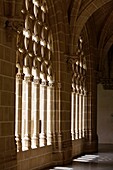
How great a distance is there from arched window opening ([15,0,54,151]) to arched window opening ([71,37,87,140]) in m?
2.61

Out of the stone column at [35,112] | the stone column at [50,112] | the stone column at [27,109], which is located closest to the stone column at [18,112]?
the stone column at [27,109]

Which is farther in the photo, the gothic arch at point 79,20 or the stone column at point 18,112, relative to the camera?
the gothic arch at point 79,20

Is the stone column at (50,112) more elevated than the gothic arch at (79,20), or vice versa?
the gothic arch at (79,20)

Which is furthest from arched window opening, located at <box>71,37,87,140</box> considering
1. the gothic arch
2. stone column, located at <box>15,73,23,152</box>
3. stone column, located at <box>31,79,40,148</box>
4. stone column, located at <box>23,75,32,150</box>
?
stone column, located at <box>15,73,23,152</box>

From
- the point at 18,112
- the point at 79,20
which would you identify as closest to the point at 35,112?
the point at 18,112

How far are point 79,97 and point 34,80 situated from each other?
4866 mm

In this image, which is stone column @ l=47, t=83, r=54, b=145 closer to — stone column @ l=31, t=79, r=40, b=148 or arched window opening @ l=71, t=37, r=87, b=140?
stone column @ l=31, t=79, r=40, b=148

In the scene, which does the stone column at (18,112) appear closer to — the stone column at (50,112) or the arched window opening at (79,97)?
the stone column at (50,112)

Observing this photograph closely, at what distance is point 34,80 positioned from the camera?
1020 cm

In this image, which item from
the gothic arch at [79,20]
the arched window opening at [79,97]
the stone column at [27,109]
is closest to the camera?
the stone column at [27,109]

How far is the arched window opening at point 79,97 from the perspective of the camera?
14.0m

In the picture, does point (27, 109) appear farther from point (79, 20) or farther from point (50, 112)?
point (79, 20)

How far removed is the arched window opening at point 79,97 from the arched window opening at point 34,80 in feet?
8.55

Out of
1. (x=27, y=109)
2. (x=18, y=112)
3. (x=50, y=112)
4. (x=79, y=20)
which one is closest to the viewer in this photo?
(x=18, y=112)
